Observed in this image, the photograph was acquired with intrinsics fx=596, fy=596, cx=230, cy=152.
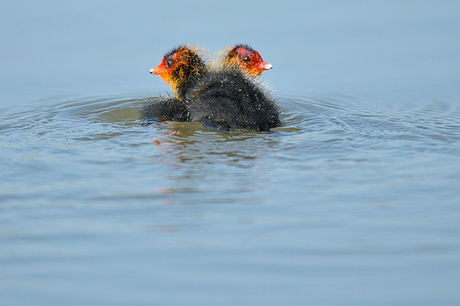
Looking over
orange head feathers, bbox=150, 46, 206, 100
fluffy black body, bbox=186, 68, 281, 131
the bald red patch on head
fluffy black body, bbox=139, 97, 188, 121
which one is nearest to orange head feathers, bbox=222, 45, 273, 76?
the bald red patch on head

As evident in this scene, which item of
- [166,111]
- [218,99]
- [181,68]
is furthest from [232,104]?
[181,68]

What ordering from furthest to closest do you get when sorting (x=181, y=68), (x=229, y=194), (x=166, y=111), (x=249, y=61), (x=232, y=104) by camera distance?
(x=249, y=61), (x=181, y=68), (x=166, y=111), (x=232, y=104), (x=229, y=194)

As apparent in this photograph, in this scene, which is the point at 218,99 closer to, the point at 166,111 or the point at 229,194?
the point at 166,111

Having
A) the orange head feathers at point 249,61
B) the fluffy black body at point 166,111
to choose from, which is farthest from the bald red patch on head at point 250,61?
the fluffy black body at point 166,111

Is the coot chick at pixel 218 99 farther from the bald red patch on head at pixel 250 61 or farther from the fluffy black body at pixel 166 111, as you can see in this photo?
the bald red patch on head at pixel 250 61

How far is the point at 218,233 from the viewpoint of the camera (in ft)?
11.6

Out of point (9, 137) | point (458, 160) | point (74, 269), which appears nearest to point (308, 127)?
point (458, 160)

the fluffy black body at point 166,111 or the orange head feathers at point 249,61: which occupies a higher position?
the orange head feathers at point 249,61

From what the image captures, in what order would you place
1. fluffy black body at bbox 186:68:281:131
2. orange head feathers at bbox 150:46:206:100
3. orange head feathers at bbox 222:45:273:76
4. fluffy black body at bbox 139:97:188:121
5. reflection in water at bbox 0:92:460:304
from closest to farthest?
1. reflection in water at bbox 0:92:460:304
2. fluffy black body at bbox 186:68:281:131
3. fluffy black body at bbox 139:97:188:121
4. orange head feathers at bbox 150:46:206:100
5. orange head feathers at bbox 222:45:273:76

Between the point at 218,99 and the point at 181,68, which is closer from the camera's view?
the point at 218,99

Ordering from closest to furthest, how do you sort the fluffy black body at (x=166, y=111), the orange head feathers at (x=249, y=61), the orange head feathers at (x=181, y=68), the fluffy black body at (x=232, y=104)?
the fluffy black body at (x=232, y=104) → the fluffy black body at (x=166, y=111) → the orange head feathers at (x=181, y=68) → the orange head feathers at (x=249, y=61)

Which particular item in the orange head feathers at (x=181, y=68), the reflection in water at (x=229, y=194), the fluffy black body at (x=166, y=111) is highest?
the orange head feathers at (x=181, y=68)

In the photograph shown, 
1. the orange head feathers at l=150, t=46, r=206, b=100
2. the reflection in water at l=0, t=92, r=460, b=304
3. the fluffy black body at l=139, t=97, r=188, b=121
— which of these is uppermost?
the orange head feathers at l=150, t=46, r=206, b=100

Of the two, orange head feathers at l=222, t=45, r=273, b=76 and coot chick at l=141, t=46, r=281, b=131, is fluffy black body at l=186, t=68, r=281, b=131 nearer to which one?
coot chick at l=141, t=46, r=281, b=131
